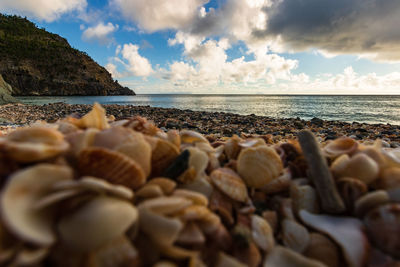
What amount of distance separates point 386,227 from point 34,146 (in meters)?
1.57

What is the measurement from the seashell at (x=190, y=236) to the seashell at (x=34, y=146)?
0.66 meters

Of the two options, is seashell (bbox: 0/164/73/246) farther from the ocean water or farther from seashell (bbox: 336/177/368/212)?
the ocean water

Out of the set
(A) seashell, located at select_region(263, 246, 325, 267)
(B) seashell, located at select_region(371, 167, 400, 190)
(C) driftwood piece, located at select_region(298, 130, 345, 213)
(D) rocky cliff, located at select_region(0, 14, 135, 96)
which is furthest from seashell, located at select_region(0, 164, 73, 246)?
(D) rocky cliff, located at select_region(0, 14, 135, 96)

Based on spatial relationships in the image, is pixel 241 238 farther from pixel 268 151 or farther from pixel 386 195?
pixel 386 195

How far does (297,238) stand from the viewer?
1039mm

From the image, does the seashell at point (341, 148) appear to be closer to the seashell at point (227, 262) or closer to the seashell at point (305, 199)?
the seashell at point (305, 199)

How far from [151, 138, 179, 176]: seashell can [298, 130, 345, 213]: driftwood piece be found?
2.78 feet

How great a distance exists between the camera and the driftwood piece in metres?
1.13

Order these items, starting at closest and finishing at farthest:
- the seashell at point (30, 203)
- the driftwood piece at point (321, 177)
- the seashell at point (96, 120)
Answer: the seashell at point (30, 203) < the driftwood piece at point (321, 177) < the seashell at point (96, 120)

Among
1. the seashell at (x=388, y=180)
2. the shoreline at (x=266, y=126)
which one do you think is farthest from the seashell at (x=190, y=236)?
the shoreline at (x=266, y=126)

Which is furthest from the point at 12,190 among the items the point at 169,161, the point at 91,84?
the point at 91,84

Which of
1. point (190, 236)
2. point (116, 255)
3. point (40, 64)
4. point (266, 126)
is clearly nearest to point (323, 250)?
point (190, 236)

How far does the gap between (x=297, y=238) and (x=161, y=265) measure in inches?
26.6

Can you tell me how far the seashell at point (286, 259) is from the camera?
3.02 ft
